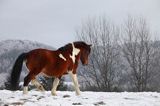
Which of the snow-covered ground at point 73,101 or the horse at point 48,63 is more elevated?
the horse at point 48,63

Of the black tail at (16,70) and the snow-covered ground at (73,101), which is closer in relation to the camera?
the snow-covered ground at (73,101)

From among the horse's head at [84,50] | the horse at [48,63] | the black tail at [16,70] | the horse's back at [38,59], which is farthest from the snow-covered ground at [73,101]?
the horse's head at [84,50]

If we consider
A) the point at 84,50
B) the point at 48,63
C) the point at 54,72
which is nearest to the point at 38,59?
the point at 48,63

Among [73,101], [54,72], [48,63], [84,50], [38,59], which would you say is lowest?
[73,101]

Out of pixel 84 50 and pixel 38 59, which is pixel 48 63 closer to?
pixel 38 59

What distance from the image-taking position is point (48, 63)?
12023 millimetres

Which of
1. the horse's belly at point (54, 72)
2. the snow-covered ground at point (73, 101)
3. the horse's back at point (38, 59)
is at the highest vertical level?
the horse's back at point (38, 59)

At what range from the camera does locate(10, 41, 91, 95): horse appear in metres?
11.9

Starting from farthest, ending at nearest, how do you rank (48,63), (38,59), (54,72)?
(54,72)
(48,63)
(38,59)

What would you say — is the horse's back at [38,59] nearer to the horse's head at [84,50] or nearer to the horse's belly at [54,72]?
the horse's belly at [54,72]

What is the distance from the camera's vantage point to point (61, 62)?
40.2 feet

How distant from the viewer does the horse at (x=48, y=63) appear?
38.9ft

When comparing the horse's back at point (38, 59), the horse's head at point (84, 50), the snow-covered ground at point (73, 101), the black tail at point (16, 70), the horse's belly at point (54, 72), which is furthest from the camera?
the horse's head at point (84, 50)

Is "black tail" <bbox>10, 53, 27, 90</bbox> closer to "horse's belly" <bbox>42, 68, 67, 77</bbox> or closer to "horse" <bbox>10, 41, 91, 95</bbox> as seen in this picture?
"horse" <bbox>10, 41, 91, 95</bbox>
